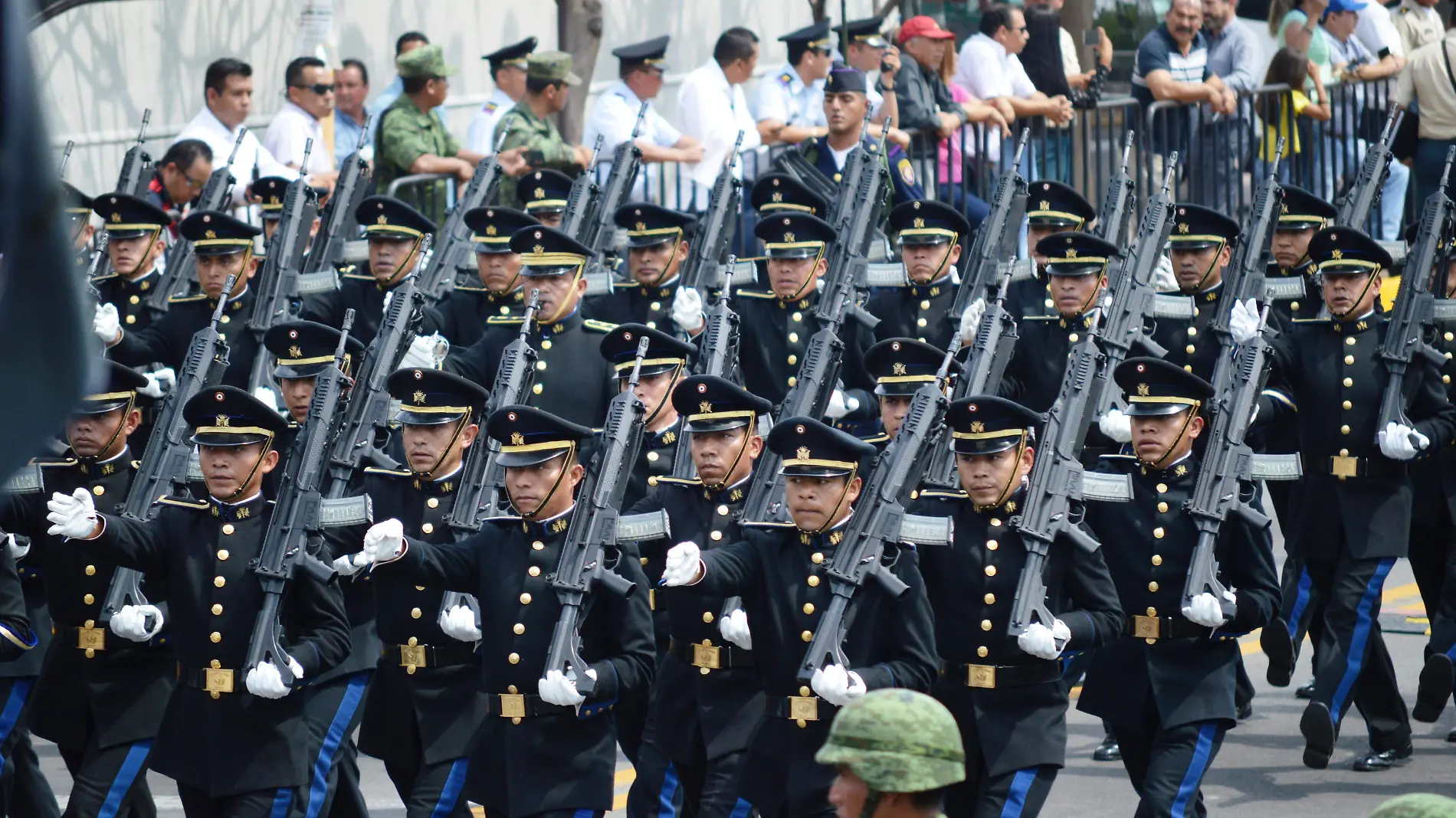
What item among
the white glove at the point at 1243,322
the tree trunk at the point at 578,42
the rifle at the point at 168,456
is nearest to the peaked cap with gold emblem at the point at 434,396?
the rifle at the point at 168,456

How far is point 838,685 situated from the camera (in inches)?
214

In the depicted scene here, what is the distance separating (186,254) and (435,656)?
4.74 meters

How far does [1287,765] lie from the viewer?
812 cm

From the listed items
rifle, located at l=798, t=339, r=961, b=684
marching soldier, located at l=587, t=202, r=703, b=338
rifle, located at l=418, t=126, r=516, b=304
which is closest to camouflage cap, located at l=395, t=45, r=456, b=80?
rifle, located at l=418, t=126, r=516, b=304

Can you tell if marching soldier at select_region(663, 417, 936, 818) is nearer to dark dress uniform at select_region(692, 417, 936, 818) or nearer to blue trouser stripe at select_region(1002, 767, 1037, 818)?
dark dress uniform at select_region(692, 417, 936, 818)

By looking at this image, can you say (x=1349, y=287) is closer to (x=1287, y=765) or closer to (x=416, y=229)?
(x=1287, y=765)

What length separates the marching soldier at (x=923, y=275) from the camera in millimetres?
10398

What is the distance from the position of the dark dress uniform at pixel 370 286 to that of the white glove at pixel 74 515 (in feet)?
13.7

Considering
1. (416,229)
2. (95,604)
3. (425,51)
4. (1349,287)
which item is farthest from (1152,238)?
(95,604)

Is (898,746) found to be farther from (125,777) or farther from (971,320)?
(971,320)

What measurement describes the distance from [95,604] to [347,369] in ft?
5.44

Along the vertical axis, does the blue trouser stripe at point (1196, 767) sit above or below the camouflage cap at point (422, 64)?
below

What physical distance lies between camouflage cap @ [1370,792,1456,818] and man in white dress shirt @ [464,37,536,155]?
33.2ft

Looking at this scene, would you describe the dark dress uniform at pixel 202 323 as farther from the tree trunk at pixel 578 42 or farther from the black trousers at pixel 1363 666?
the tree trunk at pixel 578 42
